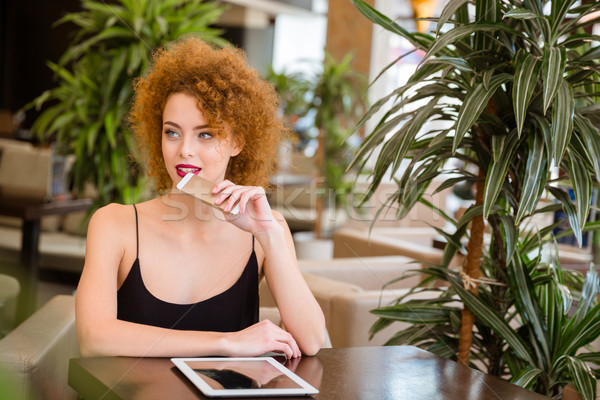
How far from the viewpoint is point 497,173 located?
165cm

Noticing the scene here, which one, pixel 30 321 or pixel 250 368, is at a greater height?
pixel 250 368

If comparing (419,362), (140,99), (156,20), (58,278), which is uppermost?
(156,20)

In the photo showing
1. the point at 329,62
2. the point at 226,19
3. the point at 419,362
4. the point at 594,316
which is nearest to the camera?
the point at 419,362

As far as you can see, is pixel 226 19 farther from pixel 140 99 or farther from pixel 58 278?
pixel 140 99

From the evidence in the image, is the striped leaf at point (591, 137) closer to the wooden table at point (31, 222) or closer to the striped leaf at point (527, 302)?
the striped leaf at point (527, 302)

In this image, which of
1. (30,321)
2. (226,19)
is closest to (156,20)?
(30,321)

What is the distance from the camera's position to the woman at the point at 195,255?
1.36m

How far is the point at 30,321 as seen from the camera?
1825mm

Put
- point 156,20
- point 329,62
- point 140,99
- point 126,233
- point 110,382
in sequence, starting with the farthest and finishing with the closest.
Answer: point 329,62, point 156,20, point 140,99, point 126,233, point 110,382

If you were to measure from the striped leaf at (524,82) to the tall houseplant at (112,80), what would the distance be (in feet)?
7.45

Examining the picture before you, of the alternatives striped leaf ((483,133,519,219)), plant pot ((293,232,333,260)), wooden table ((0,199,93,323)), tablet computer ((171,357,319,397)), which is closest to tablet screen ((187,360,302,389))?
tablet computer ((171,357,319,397))

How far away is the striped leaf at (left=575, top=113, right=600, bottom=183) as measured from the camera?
5.22ft

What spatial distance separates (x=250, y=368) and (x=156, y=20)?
2740 millimetres

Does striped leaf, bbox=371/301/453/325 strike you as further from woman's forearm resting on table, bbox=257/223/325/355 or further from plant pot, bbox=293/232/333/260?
plant pot, bbox=293/232/333/260
